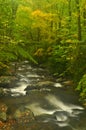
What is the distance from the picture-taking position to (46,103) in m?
20.1

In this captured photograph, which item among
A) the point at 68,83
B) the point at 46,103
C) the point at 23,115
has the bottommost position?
the point at 46,103

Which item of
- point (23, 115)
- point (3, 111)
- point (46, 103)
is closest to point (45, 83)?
point (46, 103)

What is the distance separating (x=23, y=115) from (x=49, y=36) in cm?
1885

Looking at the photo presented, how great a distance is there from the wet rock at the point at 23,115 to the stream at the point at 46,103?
304 mm

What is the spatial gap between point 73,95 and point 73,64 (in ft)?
11.1

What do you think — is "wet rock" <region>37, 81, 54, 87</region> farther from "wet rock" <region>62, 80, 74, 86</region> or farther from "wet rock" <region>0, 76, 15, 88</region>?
"wet rock" <region>0, 76, 15, 88</region>

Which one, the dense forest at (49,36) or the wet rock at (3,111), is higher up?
the dense forest at (49,36)

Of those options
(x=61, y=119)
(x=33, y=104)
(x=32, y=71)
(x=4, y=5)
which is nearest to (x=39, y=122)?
(x=61, y=119)

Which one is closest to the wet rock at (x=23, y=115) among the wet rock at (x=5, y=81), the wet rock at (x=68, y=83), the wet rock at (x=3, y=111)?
the wet rock at (x=3, y=111)

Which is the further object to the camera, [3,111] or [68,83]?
[68,83]

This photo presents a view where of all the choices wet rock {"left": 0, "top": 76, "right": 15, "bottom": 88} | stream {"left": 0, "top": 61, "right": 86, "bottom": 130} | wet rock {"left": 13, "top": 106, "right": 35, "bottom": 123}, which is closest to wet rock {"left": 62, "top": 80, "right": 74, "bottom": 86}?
stream {"left": 0, "top": 61, "right": 86, "bottom": 130}

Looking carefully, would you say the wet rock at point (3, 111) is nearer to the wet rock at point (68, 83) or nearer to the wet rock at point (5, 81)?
the wet rock at point (5, 81)

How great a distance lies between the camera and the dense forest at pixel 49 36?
19.4m

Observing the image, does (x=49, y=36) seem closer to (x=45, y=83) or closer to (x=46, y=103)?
(x=45, y=83)
